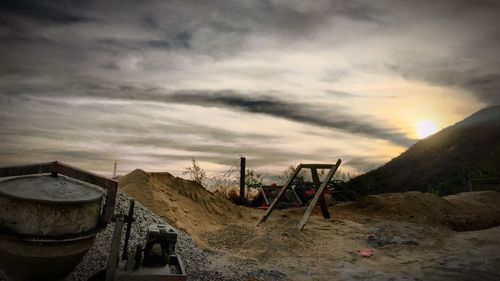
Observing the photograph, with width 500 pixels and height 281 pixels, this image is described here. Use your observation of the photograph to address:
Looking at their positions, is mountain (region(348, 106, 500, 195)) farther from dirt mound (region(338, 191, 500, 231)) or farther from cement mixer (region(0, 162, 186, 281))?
cement mixer (region(0, 162, 186, 281))

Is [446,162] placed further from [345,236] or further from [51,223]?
[51,223]

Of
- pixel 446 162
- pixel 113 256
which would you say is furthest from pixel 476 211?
pixel 446 162

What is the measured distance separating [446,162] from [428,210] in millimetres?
24496

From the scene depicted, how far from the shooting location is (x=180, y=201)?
12.7 meters

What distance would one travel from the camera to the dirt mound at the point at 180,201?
10547 mm

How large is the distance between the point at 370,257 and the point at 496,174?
96.4ft

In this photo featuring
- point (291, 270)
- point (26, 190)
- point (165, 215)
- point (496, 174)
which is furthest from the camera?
point (496, 174)

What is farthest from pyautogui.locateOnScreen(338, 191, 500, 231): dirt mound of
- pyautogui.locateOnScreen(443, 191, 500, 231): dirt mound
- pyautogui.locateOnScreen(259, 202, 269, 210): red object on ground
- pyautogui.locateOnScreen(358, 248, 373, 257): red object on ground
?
pyautogui.locateOnScreen(358, 248, 373, 257): red object on ground

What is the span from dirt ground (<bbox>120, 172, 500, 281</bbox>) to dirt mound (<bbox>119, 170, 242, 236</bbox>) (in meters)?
0.04

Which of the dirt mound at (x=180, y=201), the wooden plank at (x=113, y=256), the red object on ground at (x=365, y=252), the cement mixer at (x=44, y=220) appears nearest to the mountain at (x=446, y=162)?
the dirt mound at (x=180, y=201)

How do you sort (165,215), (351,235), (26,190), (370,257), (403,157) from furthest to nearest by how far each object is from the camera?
(403,157) → (351,235) → (165,215) → (370,257) → (26,190)

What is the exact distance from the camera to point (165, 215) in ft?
33.0

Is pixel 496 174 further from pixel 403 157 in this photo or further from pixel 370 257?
pixel 370 257

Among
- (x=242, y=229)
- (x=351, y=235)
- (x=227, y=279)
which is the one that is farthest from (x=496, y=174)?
(x=227, y=279)
